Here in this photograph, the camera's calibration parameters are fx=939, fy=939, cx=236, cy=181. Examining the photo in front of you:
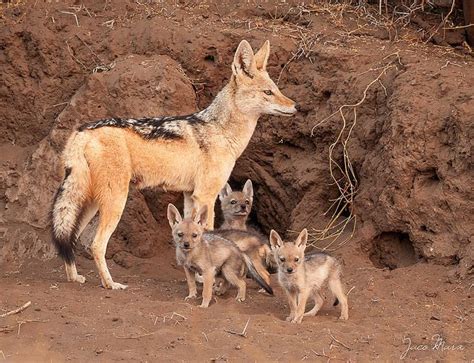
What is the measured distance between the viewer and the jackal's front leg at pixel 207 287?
9.09m

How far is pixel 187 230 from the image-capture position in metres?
9.45

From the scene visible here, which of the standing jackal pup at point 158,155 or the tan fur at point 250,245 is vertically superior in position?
the standing jackal pup at point 158,155

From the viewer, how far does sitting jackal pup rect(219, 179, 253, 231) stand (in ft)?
37.4

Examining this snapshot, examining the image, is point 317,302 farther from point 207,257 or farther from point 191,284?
point 191,284

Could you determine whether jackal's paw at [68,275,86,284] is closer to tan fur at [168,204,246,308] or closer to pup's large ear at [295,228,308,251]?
tan fur at [168,204,246,308]

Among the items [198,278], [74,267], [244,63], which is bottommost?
[198,278]

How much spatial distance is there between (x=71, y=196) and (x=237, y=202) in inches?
92.6

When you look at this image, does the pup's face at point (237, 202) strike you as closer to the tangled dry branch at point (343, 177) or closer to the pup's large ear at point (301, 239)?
the tangled dry branch at point (343, 177)

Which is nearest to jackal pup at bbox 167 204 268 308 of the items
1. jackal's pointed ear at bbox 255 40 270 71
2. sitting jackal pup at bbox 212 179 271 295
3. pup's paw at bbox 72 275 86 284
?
sitting jackal pup at bbox 212 179 271 295

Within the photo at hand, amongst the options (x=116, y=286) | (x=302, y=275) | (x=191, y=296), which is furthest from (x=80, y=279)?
(x=302, y=275)

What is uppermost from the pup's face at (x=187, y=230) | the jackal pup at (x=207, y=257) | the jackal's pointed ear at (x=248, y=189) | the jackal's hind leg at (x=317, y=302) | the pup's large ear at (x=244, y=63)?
the pup's large ear at (x=244, y=63)

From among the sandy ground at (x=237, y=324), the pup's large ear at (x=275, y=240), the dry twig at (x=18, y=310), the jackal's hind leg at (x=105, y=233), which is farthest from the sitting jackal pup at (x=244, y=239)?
the dry twig at (x=18, y=310)

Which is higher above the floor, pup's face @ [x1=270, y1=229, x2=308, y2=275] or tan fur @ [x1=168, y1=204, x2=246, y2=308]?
pup's face @ [x1=270, y1=229, x2=308, y2=275]

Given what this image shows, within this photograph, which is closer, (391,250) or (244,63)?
(391,250)
